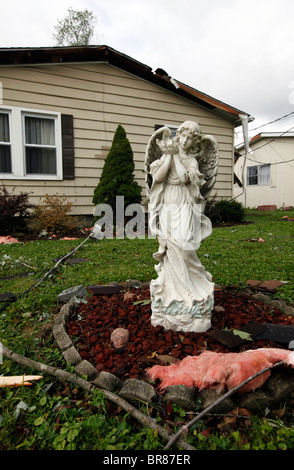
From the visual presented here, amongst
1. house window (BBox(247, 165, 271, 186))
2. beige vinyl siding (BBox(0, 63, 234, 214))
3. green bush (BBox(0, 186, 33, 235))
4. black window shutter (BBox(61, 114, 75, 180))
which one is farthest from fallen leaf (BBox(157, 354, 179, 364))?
house window (BBox(247, 165, 271, 186))

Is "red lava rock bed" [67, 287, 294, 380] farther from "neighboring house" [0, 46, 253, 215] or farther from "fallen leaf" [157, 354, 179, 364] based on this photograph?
"neighboring house" [0, 46, 253, 215]

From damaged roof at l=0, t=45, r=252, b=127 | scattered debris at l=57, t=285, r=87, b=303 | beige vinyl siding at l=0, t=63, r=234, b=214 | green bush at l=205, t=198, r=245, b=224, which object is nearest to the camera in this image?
scattered debris at l=57, t=285, r=87, b=303

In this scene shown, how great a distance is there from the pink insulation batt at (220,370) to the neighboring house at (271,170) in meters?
15.2

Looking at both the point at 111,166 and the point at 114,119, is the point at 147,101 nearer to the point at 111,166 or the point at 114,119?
the point at 114,119

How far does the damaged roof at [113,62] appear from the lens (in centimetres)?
693

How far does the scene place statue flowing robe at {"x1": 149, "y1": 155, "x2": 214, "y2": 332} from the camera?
236 cm

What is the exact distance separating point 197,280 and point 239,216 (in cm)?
790

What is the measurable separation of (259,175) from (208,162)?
57.8 feet

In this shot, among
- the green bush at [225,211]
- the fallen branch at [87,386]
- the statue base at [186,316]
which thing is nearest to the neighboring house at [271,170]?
the green bush at [225,211]

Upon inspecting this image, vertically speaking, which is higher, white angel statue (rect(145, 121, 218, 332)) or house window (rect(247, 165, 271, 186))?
house window (rect(247, 165, 271, 186))

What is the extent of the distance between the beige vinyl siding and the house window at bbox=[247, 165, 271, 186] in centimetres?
1021

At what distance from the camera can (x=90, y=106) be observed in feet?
26.7

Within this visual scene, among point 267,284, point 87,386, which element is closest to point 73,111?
point 267,284
